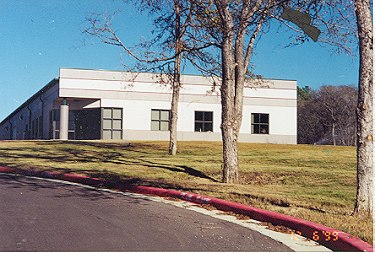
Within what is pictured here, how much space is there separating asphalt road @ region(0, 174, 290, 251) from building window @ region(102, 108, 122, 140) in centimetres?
2918

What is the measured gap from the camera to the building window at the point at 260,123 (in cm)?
4275

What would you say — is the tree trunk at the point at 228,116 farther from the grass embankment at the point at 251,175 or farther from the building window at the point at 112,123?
the building window at the point at 112,123

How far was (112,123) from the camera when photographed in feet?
131

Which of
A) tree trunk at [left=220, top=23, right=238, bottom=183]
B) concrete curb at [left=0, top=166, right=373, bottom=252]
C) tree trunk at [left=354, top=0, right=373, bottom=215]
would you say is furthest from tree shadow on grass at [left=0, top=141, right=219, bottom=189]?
tree trunk at [left=354, top=0, right=373, bottom=215]

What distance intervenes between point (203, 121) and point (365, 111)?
3393 cm

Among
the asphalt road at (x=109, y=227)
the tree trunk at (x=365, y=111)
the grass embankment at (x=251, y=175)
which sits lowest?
the asphalt road at (x=109, y=227)

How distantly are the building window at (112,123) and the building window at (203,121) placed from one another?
6.19 metres

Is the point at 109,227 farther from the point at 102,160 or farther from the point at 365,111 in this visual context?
the point at 102,160

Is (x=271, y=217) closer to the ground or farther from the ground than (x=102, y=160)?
closer to the ground

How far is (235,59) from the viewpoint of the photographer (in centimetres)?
1412

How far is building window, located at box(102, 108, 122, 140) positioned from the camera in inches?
1565
